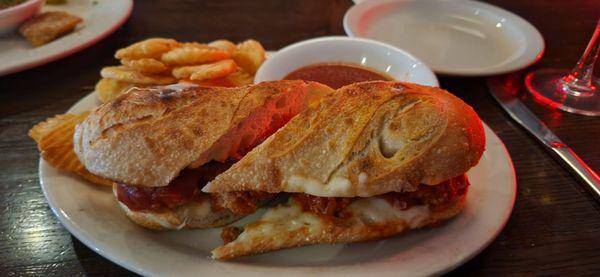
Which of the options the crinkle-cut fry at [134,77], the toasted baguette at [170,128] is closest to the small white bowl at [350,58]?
the crinkle-cut fry at [134,77]

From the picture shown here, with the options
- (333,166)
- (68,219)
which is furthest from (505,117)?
(68,219)

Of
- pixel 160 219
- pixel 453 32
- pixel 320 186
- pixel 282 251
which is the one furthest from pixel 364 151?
pixel 453 32

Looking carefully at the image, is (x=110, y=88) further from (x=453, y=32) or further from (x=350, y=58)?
(x=453, y=32)

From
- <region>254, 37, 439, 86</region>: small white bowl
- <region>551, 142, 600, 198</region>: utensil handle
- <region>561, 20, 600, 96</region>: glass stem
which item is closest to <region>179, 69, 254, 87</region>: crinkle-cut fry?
<region>254, 37, 439, 86</region>: small white bowl

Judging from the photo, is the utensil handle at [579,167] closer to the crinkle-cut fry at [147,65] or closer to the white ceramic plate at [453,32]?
the white ceramic plate at [453,32]

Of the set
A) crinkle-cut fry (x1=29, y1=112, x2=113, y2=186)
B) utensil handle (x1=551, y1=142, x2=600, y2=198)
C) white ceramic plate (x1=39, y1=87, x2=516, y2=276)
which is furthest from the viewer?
utensil handle (x1=551, y1=142, x2=600, y2=198)

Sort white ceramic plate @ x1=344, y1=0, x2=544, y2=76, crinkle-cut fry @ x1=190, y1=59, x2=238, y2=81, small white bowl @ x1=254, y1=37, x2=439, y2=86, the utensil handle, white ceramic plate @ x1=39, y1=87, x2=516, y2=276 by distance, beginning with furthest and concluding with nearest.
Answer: white ceramic plate @ x1=344, y1=0, x2=544, y2=76 < small white bowl @ x1=254, y1=37, x2=439, y2=86 < crinkle-cut fry @ x1=190, y1=59, x2=238, y2=81 < the utensil handle < white ceramic plate @ x1=39, y1=87, x2=516, y2=276

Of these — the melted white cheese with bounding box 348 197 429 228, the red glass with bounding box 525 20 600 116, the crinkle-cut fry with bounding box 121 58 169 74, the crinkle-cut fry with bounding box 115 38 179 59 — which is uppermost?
the crinkle-cut fry with bounding box 115 38 179 59

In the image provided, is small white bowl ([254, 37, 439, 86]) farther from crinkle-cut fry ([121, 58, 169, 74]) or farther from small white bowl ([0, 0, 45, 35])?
small white bowl ([0, 0, 45, 35])

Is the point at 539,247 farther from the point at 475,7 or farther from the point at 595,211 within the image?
the point at 475,7
